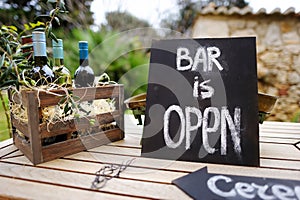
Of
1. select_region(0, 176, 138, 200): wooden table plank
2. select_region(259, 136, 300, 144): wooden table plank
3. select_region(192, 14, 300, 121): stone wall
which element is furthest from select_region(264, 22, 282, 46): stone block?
select_region(0, 176, 138, 200): wooden table plank

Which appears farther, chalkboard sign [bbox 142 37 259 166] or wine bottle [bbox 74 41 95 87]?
wine bottle [bbox 74 41 95 87]

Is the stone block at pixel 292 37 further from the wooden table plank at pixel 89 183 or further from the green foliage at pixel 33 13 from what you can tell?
the wooden table plank at pixel 89 183

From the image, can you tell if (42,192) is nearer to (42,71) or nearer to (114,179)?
(114,179)

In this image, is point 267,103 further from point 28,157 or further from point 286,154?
point 28,157

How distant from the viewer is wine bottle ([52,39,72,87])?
753 millimetres

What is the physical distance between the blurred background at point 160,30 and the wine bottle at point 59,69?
105cm

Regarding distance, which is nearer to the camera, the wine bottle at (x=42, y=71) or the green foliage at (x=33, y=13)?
the wine bottle at (x=42, y=71)

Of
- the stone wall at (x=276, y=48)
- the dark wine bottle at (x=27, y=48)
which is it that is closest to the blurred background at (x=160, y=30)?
the stone wall at (x=276, y=48)

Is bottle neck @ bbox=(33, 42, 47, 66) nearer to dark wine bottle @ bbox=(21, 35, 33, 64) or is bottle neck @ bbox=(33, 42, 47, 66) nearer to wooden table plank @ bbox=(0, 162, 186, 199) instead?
dark wine bottle @ bbox=(21, 35, 33, 64)

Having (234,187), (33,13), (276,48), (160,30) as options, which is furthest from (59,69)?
(160,30)

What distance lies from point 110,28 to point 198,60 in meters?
3.01

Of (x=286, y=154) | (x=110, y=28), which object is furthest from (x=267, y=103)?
(x=110, y=28)

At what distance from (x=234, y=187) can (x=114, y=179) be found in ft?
0.94

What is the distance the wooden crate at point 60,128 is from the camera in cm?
66
